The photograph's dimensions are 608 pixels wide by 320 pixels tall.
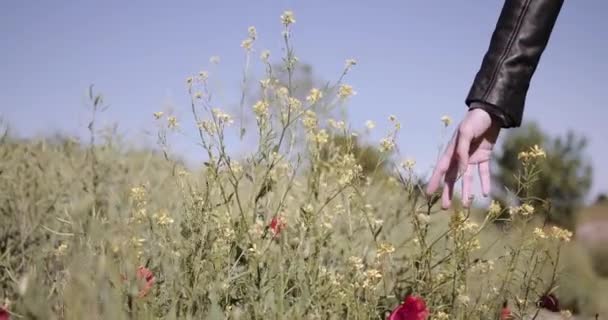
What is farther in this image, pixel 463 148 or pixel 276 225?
pixel 276 225

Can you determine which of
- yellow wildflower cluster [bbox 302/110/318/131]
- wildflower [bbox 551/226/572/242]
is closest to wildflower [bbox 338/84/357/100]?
yellow wildflower cluster [bbox 302/110/318/131]

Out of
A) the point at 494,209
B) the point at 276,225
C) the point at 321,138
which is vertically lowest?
the point at 276,225

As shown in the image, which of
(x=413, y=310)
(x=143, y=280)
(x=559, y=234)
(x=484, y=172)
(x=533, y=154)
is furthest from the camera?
(x=559, y=234)

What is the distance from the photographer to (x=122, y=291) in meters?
1.66

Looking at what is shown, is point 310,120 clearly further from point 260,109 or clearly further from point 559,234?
point 559,234

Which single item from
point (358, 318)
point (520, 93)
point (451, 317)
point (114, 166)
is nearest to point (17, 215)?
point (114, 166)

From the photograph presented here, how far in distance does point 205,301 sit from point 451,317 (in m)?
0.79

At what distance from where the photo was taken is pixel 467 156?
195 cm

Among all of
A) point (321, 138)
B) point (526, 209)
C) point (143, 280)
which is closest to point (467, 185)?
point (526, 209)

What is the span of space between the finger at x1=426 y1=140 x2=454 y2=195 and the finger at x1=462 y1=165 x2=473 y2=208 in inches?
2.7

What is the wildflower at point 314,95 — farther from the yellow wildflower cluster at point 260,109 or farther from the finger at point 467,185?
the finger at point 467,185

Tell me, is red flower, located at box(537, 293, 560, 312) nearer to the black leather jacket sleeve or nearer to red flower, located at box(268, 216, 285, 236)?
the black leather jacket sleeve

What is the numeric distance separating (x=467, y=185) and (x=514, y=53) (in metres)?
0.52

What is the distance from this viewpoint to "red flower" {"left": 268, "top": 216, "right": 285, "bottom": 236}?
2.16 metres
